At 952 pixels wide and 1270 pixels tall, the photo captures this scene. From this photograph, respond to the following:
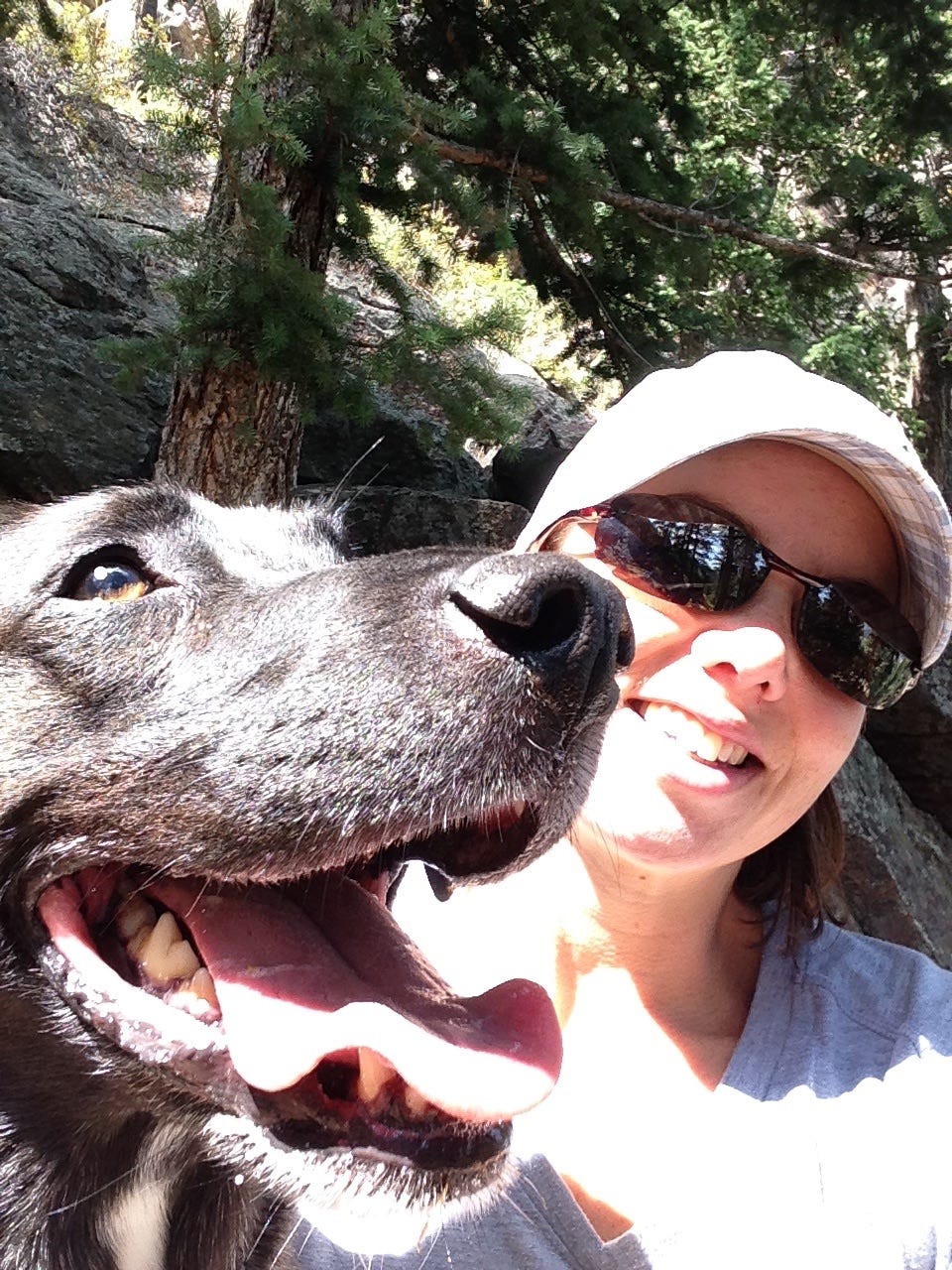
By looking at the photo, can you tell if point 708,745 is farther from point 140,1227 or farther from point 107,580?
point 140,1227

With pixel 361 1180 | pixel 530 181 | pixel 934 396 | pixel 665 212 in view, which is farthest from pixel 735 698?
pixel 934 396

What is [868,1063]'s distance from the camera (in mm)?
2301

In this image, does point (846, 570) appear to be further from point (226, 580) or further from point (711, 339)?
point (711, 339)

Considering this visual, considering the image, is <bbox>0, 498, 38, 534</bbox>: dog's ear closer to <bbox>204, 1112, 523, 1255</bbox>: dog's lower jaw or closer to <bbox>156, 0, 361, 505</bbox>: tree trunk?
<bbox>204, 1112, 523, 1255</bbox>: dog's lower jaw

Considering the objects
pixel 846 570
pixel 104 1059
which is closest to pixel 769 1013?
pixel 846 570

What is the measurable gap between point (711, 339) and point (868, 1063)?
6461 mm

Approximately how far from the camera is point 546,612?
5.63 ft

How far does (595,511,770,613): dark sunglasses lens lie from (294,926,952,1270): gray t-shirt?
0.91 metres

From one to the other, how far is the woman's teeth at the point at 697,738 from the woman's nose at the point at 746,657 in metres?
0.11

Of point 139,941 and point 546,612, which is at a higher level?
point 546,612

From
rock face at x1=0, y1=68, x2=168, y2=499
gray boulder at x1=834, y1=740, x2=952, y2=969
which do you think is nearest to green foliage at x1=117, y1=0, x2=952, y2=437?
rock face at x1=0, y1=68, x2=168, y2=499

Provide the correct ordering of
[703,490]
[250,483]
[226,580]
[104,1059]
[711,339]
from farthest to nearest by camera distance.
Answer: [711,339] → [250,483] → [703,490] → [226,580] → [104,1059]

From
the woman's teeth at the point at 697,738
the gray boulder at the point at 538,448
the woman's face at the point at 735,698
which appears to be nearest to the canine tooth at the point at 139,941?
the woman's face at the point at 735,698

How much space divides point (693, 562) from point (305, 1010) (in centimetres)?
119
